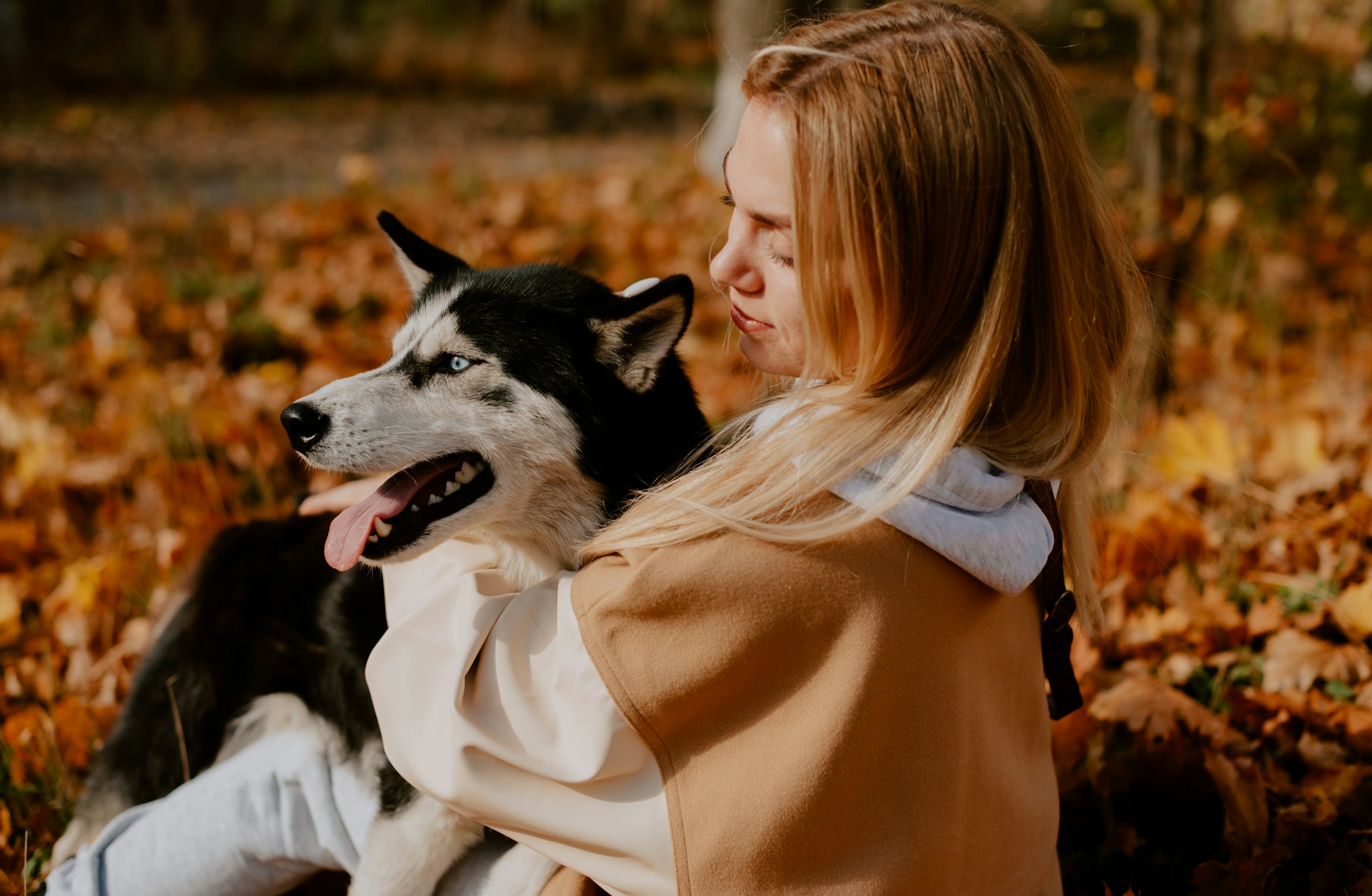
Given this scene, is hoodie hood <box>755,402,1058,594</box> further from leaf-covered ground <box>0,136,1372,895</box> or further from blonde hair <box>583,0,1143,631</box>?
leaf-covered ground <box>0,136,1372,895</box>

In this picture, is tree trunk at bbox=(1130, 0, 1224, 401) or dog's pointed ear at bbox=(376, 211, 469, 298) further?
tree trunk at bbox=(1130, 0, 1224, 401)

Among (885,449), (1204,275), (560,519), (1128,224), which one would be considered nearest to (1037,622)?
(885,449)

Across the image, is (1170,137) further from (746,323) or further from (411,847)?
(411,847)

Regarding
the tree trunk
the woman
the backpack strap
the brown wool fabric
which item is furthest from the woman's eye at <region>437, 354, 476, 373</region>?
Answer: the tree trunk

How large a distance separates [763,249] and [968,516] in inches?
23.2

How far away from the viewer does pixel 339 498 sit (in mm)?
2373

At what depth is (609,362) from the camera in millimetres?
2033

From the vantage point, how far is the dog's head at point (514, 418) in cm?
190

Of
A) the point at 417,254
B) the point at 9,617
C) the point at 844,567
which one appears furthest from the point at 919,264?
the point at 9,617

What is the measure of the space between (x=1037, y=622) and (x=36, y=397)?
13.9ft

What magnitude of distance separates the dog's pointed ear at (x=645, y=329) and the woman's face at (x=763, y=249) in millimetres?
100

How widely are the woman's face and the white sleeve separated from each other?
59 centimetres

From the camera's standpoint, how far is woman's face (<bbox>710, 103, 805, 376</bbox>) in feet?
5.51

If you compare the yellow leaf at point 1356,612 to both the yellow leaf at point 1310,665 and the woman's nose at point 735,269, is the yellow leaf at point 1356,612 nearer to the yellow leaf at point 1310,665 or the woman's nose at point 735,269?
the yellow leaf at point 1310,665
